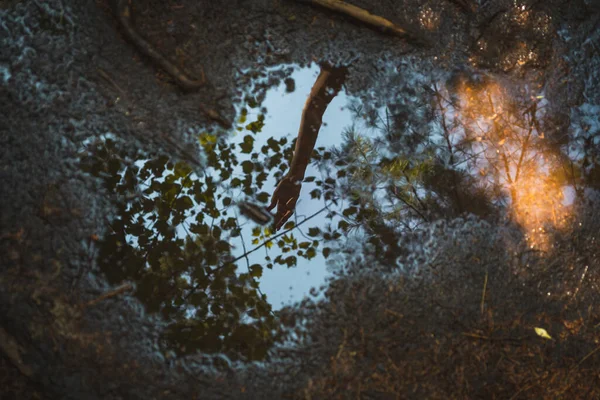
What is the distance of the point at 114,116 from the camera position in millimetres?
2391

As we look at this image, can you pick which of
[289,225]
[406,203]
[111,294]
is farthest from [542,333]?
[111,294]

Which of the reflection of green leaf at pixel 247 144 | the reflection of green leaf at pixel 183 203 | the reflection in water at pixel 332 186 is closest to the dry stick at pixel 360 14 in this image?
the reflection in water at pixel 332 186

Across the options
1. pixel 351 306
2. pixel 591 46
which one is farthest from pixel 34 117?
pixel 591 46

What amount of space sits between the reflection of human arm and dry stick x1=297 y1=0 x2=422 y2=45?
0.30m

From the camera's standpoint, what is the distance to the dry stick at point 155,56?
2.47 m

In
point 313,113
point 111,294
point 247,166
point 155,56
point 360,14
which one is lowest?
point 111,294

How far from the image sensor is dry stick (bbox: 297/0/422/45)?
2678 mm

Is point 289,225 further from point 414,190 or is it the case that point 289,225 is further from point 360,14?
point 360,14

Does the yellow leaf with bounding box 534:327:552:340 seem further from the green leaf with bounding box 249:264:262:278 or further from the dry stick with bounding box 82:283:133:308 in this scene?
the dry stick with bounding box 82:283:133:308

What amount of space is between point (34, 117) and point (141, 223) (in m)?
0.71

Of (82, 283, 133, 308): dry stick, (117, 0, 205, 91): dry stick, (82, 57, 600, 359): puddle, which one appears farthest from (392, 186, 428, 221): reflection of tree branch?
(82, 283, 133, 308): dry stick

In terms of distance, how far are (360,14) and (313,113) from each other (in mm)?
613

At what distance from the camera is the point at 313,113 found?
2555mm

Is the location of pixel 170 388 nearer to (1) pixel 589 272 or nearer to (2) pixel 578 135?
(1) pixel 589 272
